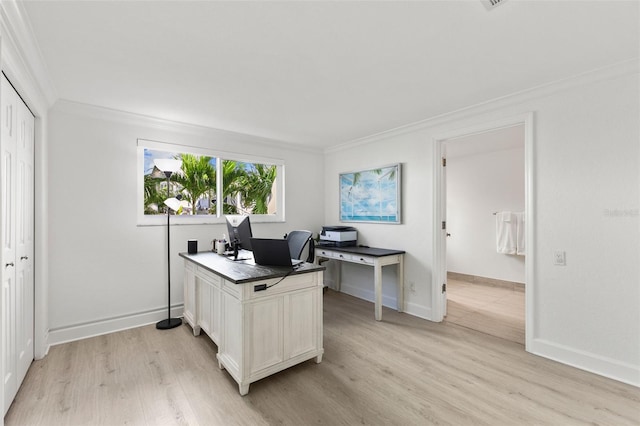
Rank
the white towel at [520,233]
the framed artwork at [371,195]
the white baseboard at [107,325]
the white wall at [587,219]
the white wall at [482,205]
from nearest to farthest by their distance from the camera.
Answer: the white wall at [587,219], the white baseboard at [107,325], the framed artwork at [371,195], the white towel at [520,233], the white wall at [482,205]

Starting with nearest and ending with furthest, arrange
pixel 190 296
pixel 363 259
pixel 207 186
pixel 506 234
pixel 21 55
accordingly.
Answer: pixel 21 55
pixel 190 296
pixel 363 259
pixel 207 186
pixel 506 234

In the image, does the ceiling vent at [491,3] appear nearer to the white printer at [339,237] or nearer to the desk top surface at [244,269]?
the desk top surface at [244,269]

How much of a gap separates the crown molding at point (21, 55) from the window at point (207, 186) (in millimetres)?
1083

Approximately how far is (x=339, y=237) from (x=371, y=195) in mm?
755

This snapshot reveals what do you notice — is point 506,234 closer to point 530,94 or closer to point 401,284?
point 401,284

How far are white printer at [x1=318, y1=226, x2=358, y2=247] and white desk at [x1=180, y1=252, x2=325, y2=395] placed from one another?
5.74 ft

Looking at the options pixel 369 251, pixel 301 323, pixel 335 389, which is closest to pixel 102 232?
pixel 301 323

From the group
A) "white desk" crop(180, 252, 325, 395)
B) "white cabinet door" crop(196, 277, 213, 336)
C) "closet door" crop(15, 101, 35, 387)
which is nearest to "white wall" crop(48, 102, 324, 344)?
"closet door" crop(15, 101, 35, 387)

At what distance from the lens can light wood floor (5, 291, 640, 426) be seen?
181cm

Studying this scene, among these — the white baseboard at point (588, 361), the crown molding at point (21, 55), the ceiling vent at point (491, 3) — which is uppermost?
the ceiling vent at point (491, 3)

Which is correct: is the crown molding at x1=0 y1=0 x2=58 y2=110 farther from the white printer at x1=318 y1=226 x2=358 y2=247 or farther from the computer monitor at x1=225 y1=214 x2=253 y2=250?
the white printer at x1=318 y1=226 x2=358 y2=247

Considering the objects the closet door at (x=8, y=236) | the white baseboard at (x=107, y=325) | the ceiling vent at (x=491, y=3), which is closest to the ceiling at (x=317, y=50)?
the ceiling vent at (x=491, y=3)

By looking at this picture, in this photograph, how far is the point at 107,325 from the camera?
3.06 m

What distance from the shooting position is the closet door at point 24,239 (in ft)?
6.89
